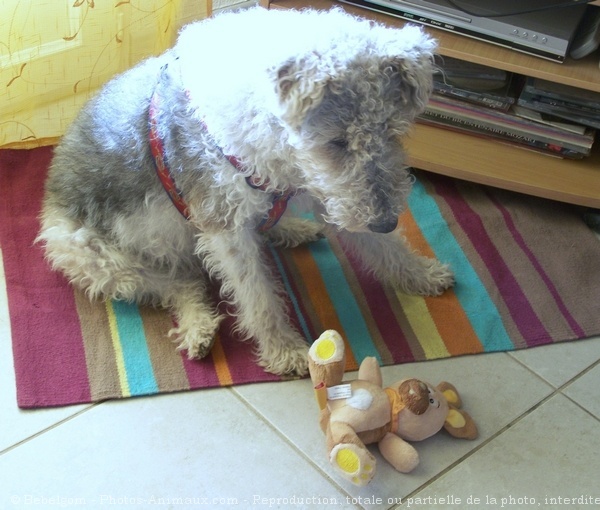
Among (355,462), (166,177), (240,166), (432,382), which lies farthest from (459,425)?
(166,177)

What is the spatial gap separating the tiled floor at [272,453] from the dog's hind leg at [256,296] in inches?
3.1

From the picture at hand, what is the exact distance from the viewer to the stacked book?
2350mm

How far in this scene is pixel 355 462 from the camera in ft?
5.15

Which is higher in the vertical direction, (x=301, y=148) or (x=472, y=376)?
(x=301, y=148)

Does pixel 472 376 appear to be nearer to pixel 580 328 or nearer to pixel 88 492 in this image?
pixel 580 328

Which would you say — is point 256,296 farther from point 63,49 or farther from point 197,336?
point 63,49

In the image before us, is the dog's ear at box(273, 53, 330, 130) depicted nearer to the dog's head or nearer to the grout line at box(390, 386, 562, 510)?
the dog's head

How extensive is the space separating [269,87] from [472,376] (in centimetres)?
100

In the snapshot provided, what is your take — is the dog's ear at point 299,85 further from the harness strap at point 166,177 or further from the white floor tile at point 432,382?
the white floor tile at point 432,382

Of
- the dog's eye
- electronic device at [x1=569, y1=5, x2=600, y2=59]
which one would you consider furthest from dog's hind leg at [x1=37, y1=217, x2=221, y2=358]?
electronic device at [x1=569, y1=5, x2=600, y2=59]

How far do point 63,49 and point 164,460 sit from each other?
1.38 meters

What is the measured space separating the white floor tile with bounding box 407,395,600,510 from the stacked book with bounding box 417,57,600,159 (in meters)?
0.96

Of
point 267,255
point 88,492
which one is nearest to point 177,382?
point 88,492

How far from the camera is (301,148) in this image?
1.53 m
